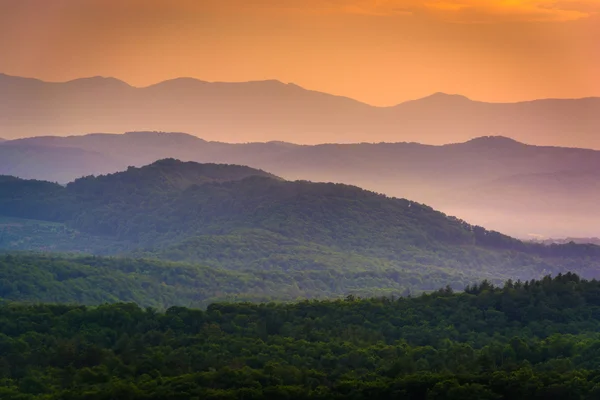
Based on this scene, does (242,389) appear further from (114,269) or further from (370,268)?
(370,268)

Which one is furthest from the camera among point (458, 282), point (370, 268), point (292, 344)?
point (370, 268)

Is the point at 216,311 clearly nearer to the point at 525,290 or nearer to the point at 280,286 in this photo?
the point at 525,290

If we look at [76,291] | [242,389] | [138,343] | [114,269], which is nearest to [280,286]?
[114,269]

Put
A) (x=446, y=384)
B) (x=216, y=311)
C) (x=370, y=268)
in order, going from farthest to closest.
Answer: (x=370, y=268) < (x=216, y=311) < (x=446, y=384)

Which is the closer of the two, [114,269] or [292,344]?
[292,344]

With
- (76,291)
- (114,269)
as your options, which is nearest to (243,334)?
(76,291)

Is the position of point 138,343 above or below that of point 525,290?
below
